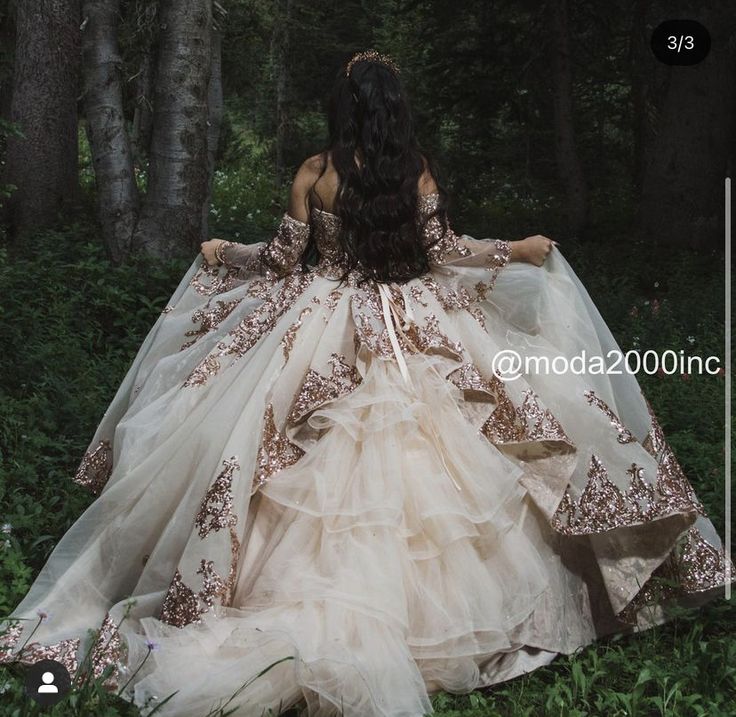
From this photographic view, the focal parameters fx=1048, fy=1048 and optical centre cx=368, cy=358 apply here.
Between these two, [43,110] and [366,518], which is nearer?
[366,518]

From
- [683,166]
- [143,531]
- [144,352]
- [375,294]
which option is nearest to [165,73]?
[144,352]

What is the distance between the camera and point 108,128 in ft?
25.4

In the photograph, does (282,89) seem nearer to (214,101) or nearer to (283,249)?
(214,101)

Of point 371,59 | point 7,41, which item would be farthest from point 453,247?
point 7,41

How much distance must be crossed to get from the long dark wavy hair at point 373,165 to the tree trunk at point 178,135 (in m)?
3.23

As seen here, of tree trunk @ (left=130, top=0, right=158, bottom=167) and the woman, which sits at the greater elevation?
tree trunk @ (left=130, top=0, right=158, bottom=167)

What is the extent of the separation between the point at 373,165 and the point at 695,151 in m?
7.90

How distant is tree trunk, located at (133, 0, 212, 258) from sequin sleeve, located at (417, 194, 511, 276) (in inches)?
134

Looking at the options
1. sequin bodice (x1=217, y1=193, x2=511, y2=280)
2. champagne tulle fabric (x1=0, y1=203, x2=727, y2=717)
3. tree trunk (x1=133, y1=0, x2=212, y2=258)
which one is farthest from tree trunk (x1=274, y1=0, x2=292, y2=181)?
champagne tulle fabric (x1=0, y1=203, x2=727, y2=717)

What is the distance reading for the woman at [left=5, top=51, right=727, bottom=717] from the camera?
10.9 ft

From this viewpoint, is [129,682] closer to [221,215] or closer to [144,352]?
[144,352]

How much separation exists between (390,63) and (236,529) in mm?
1890

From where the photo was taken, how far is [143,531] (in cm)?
377

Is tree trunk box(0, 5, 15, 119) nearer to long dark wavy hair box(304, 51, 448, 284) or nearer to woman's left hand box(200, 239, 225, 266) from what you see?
woman's left hand box(200, 239, 225, 266)
